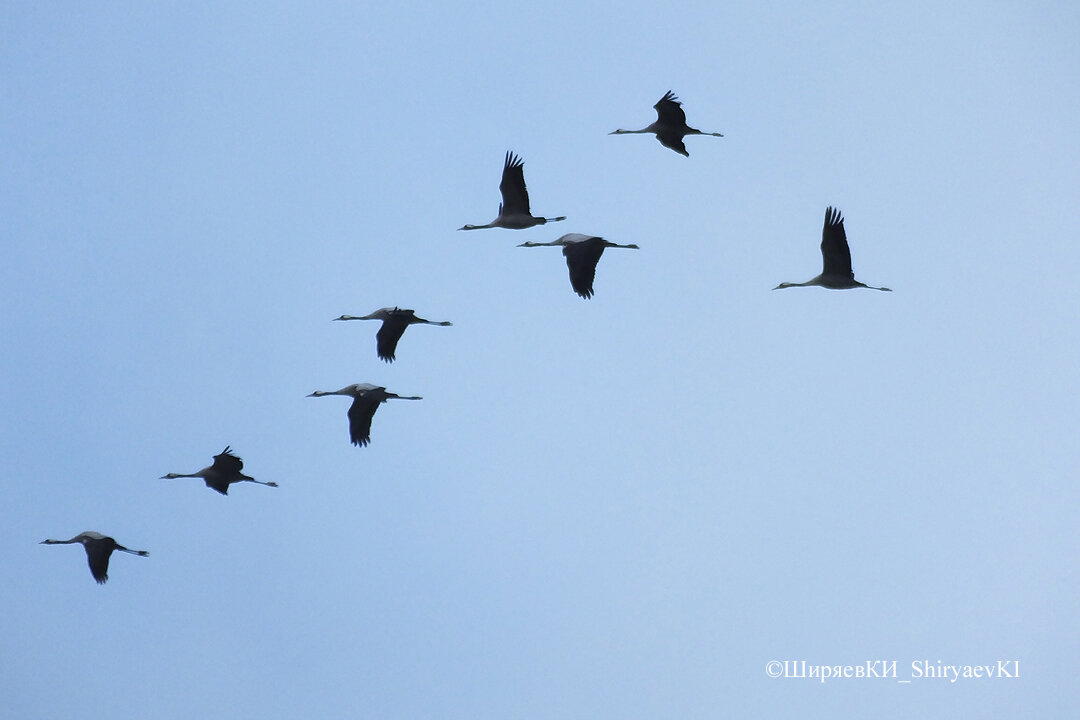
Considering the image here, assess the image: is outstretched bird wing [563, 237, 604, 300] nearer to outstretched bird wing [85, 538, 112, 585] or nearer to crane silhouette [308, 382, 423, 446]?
crane silhouette [308, 382, 423, 446]

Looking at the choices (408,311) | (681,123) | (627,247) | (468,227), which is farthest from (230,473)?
(681,123)

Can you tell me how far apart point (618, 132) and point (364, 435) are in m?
8.13

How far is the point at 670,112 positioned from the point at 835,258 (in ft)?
17.1

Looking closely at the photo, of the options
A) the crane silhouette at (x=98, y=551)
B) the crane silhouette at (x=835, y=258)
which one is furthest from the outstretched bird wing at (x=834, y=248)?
the crane silhouette at (x=98, y=551)

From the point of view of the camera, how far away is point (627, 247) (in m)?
30.7

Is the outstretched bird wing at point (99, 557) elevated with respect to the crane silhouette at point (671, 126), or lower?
lower

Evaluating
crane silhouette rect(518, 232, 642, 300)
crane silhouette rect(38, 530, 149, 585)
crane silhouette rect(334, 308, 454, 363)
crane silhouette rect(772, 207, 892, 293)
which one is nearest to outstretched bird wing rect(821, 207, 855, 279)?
crane silhouette rect(772, 207, 892, 293)

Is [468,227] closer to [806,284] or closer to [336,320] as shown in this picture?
[336,320]

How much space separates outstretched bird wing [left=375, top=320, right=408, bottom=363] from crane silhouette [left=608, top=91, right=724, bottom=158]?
20.6ft

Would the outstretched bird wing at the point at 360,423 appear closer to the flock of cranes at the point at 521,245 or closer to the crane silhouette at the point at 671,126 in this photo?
the flock of cranes at the point at 521,245

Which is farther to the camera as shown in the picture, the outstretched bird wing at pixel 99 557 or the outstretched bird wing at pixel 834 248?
the outstretched bird wing at pixel 99 557

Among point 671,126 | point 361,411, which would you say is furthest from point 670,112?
point 361,411

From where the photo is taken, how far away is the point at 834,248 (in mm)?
28453

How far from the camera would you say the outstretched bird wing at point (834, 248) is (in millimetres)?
28062
